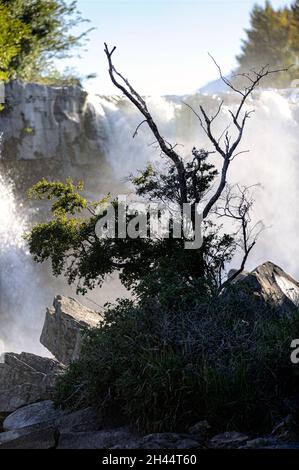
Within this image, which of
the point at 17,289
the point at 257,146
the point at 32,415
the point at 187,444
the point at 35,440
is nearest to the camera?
the point at 187,444

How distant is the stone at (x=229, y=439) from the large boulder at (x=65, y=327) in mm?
10296

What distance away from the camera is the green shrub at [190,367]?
50.0ft

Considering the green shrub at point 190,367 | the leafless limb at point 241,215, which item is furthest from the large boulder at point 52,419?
the leafless limb at point 241,215

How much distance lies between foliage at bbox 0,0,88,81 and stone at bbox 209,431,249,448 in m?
26.6

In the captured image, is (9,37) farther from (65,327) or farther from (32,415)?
(32,415)

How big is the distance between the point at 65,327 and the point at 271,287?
6.74 metres

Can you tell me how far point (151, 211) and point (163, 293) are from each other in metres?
4.57

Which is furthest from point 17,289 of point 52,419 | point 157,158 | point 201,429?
point 201,429

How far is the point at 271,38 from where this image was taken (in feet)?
257

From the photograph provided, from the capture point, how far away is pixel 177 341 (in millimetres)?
16703

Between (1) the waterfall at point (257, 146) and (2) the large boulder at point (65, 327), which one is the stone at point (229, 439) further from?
(1) the waterfall at point (257, 146)

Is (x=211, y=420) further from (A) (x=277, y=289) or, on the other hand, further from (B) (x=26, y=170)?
(B) (x=26, y=170)

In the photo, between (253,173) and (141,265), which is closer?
(141,265)

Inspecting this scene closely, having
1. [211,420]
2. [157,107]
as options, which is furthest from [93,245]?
[157,107]
